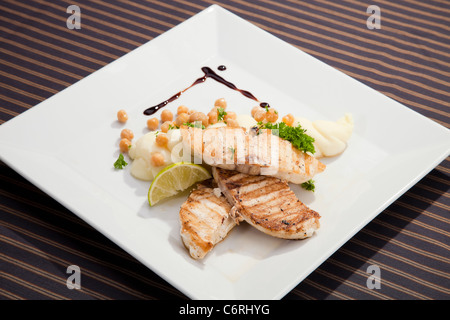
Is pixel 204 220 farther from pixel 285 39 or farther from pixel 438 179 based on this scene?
pixel 285 39

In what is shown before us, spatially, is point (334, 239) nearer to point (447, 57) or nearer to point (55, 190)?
point (55, 190)

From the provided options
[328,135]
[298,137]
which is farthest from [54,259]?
[328,135]

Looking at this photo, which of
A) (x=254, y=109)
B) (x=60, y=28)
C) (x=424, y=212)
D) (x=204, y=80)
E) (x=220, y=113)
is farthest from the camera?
(x=60, y=28)

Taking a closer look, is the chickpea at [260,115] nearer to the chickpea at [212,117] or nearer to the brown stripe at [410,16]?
the chickpea at [212,117]

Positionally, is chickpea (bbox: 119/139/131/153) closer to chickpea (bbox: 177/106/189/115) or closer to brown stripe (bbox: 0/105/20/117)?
chickpea (bbox: 177/106/189/115)

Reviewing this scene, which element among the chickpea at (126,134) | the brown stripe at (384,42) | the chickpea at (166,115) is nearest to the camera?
the chickpea at (126,134)

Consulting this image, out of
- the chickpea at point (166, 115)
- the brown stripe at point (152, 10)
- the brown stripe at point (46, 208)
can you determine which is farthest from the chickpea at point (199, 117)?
the brown stripe at point (152, 10)

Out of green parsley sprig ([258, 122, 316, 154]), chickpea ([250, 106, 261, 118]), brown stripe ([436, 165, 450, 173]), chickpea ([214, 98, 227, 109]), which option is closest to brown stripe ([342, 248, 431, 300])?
green parsley sprig ([258, 122, 316, 154])

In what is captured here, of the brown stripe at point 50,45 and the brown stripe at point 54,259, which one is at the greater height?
the brown stripe at point 50,45
